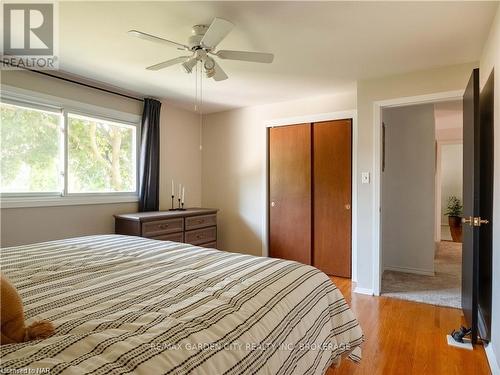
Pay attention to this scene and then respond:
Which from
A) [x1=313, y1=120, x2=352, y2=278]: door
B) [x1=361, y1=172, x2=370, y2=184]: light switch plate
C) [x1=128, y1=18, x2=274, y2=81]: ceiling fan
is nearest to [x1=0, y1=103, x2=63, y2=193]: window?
[x1=128, y1=18, x2=274, y2=81]: ceiling fan

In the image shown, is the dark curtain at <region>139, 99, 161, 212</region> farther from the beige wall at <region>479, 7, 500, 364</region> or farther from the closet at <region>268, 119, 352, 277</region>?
the beige wall at <region>479, 7, 500, 364</region>

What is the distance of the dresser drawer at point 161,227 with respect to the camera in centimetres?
324

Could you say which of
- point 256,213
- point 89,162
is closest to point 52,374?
point 89,162

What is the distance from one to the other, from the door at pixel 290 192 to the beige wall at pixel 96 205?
130 cm

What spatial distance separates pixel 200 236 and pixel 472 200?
2954mm

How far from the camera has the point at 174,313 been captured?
1.01 meters

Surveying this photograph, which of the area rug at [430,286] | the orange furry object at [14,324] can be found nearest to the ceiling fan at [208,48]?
the orange furry object at [14,324]

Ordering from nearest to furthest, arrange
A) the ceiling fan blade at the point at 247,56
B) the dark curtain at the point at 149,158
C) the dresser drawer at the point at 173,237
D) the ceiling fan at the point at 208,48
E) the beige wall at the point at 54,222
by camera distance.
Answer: the ceiling fan at the point at 208,48, the ceiling fan blade at the point at 247,56, the beige wall at the point at 54,222, the dresser drawer at the point at 173,237, the dark curtain at the point at 149,158

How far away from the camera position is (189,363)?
80cm

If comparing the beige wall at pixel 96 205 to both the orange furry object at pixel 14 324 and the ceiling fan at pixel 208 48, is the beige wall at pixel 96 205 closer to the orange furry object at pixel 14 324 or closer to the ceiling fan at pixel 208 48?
the ceiling fan at pixel 208 48

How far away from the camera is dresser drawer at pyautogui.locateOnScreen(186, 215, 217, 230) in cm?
379

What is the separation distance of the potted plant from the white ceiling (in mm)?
4920

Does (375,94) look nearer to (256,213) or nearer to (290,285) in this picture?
(256,213)

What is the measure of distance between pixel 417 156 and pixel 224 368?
4.12 metres
